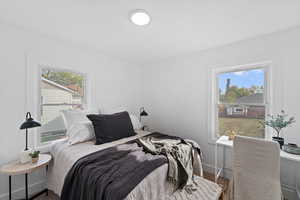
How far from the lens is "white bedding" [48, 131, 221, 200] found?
1207mm

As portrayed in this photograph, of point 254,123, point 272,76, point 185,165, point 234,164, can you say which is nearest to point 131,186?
point 185,165

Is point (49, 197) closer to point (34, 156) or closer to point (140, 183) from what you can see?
point (34, 156)

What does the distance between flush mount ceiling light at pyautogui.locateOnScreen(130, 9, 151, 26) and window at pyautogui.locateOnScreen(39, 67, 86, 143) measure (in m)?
1.48

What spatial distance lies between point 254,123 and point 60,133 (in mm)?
3185

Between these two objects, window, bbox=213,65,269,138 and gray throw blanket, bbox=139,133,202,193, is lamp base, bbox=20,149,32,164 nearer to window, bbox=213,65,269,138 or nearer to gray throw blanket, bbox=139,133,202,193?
gray throw blanket, bbox=139,133,202,193

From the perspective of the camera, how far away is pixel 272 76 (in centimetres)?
189

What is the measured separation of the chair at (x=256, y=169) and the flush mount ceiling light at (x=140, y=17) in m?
1.70

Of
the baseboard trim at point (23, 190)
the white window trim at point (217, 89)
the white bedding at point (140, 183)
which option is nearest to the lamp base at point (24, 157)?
the white bedding at point (140, 183)

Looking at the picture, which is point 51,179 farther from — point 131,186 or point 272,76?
point 272,76

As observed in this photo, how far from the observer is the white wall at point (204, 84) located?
1760mm

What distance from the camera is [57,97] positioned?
222cm

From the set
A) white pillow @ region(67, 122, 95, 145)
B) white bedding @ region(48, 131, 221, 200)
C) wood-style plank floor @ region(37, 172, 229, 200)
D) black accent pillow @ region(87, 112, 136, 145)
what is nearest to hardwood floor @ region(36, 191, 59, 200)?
wood-style plank floor @ region(37, 172, 229, 200)

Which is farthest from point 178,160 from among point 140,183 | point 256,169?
point 256,169

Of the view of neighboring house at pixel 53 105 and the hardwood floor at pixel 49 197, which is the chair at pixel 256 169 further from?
the view of neighboring house at pixel 53 105
